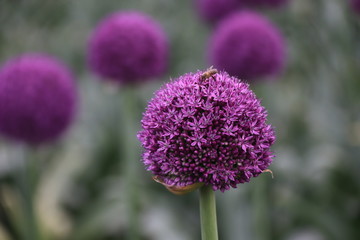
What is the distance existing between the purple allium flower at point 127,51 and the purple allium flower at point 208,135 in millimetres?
1562

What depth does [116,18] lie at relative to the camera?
119 inches

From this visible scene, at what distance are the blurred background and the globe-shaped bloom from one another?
29 cm

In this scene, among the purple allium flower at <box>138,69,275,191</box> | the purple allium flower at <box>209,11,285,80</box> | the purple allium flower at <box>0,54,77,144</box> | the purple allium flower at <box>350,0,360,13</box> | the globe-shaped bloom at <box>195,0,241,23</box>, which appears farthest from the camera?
the globe-shaped bloom at <box>195,0,241,23</box>

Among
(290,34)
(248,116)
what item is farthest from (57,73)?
(290,34)

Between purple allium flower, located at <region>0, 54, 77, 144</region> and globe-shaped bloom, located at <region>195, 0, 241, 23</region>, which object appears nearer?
purple allium flower, located at <region>0, 54, 77, 144</region>

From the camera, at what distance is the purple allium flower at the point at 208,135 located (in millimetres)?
1201

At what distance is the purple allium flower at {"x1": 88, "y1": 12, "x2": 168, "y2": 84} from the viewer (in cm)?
280

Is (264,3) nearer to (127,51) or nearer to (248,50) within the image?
(248,50)

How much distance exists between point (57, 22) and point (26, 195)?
20.3ft

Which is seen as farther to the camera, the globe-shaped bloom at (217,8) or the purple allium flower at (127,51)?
the globe-shaped bloom at (217,8)

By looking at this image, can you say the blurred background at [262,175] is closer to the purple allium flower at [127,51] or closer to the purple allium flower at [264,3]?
the purple allium flower at [127,51]

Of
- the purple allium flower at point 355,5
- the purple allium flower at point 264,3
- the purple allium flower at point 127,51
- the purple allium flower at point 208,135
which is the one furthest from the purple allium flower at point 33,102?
the purple allium flower at point 355,5

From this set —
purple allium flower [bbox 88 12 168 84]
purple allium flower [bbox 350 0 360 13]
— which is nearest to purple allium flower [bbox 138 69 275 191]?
purple allium flower [bbox 88 12 168 84]

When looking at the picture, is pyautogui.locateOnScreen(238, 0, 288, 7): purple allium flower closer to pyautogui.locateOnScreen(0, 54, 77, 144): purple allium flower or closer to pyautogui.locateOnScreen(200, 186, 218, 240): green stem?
pyautogui.locateOnScreen(0, 54, 77, 144): purple allium flower
